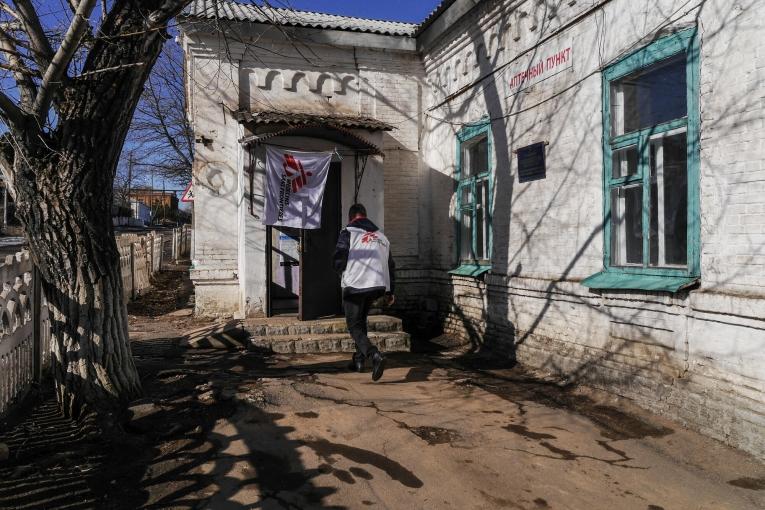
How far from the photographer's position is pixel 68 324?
4.32m

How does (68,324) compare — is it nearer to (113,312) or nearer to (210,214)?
(113,312)

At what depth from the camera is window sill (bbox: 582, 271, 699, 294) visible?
457 cm

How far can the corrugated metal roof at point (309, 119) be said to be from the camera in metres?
7.98

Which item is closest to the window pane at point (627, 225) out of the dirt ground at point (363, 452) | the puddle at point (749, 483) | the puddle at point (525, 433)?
the dirt ground at point (363, 452)

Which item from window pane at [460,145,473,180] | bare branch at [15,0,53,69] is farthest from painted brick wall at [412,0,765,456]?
bare branch at [15,0,53,69]

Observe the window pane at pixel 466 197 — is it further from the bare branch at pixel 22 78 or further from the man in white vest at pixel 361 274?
the bare branch at pixel 22 78

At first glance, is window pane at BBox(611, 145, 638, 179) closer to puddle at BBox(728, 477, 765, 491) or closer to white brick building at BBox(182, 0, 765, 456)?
white brick building at BBox(182, 0, 765, 456)

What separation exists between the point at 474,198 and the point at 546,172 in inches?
72.8

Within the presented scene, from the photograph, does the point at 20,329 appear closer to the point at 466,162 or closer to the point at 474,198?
the point at 474,198

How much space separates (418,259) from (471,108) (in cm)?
282

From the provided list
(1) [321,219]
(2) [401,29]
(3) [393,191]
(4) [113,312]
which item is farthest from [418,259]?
(4) [113,312]

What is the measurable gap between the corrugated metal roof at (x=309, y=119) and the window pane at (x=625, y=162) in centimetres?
408

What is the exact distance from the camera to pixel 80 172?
13.9ft

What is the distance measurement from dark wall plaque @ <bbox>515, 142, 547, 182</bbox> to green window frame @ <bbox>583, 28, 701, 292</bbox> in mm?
1099
